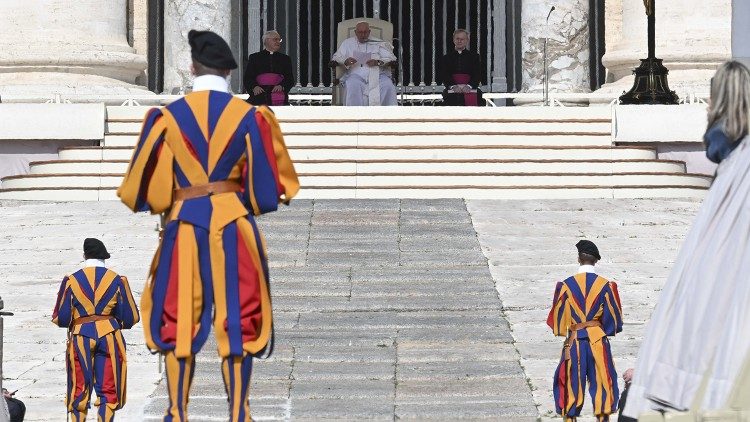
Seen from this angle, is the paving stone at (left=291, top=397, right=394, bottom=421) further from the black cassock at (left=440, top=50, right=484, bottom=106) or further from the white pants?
the black cassock at (left=440, top=50, right=484, bottom=106)

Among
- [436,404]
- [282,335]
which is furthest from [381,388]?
[282,335]

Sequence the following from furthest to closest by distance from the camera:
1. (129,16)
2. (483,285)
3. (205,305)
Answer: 1. (129,16)
2. (483,285)
3. (205,305)

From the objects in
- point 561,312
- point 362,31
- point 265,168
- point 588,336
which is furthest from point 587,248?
point 362,31

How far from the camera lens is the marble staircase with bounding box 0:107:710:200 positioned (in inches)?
698

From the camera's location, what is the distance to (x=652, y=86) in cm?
1967

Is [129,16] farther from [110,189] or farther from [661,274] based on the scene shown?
[661,274]

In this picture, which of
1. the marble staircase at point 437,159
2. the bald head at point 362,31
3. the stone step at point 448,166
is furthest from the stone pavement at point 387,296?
the bald head at point 362,31

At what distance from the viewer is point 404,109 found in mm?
18516

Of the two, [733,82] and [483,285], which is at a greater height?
[733,82]

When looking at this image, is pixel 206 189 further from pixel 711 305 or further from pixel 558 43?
pixel 558 43

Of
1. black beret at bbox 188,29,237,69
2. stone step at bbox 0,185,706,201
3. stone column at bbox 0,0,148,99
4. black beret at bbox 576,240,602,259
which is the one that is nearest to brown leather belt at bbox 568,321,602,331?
black beret at bbox 576,240,602,259

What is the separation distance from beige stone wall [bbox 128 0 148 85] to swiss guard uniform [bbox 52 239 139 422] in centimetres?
1380

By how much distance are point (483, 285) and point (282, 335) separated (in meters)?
1.89

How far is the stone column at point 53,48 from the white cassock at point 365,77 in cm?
274
